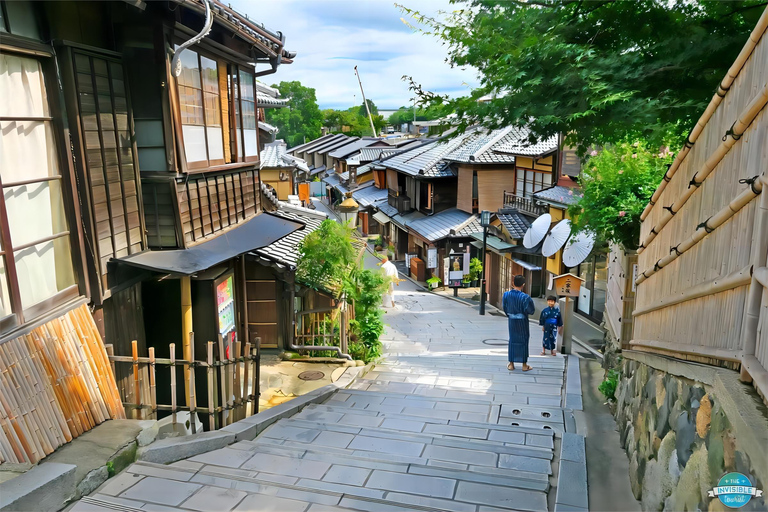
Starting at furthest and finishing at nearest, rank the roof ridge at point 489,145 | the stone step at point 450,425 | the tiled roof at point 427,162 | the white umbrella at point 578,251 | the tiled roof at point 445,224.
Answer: the tiled roof at point 427,162 < the tiled roof at point 445,224 < the roof ridge at point 489,145 < the white umbrella at point 578,251 < the stone step at point 450,425

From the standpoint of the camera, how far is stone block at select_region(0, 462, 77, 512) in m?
3.93

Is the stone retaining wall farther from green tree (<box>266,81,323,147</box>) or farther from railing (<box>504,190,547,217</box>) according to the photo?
green tree (<box>266,81,323,147</box>)

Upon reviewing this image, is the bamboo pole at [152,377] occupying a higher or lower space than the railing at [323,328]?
higher

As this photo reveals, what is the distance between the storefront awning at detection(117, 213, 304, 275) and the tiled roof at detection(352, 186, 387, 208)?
34377 millimetres

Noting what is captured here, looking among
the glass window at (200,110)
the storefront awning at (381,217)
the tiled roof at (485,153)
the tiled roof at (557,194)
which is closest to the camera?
the glass window at (200,110)

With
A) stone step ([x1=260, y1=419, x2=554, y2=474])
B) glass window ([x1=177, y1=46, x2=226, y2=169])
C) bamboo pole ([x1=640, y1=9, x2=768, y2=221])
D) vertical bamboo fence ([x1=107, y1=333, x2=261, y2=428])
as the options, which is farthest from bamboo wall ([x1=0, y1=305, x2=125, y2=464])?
bamboo pole ([x1=640, y1=9, x2=768, y2=221])

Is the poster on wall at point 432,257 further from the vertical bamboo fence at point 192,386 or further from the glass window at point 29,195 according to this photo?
the glass window at point 29,195

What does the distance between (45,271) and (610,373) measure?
8.53 metres

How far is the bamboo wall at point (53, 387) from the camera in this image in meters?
4.75

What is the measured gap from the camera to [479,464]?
6.34 metres

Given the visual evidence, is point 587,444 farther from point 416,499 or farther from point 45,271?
point 45,271

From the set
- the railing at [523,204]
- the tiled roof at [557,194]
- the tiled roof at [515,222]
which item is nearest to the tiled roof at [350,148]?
the railing at [523,204]

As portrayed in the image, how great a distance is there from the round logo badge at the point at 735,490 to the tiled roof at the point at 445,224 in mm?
27267

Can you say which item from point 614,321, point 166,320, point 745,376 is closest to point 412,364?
point 614,321
